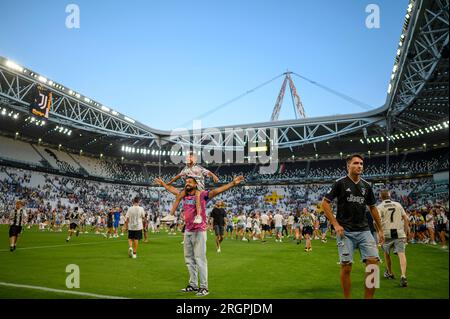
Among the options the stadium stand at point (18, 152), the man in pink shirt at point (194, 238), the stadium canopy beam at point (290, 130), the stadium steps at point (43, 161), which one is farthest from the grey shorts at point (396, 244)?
the stadium steps at point (43, 161)

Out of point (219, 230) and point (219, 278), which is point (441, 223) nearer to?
point (219, 230)

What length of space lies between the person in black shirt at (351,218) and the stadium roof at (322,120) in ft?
38.1

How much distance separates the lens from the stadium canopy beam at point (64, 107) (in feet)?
108

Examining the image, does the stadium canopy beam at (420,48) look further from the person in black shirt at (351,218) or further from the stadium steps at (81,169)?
the stadium steps at (81,169)

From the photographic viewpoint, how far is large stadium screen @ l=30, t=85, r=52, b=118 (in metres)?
31.3

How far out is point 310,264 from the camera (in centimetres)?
1032

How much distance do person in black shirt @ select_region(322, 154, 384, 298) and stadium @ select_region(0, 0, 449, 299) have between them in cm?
106

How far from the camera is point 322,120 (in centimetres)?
4466

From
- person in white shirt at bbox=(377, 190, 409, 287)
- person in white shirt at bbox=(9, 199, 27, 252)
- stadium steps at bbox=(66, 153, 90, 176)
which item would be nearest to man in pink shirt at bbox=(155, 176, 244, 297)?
person in white shirt at bbox=(377, 190, 409, 287)

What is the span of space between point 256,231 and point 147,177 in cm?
4557

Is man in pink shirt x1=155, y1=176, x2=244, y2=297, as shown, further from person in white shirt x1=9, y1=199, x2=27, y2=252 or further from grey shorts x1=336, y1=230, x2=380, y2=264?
person in white shirt x1=9, y1=199, x2=27, y2=252

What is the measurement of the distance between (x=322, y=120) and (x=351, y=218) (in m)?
41.6
